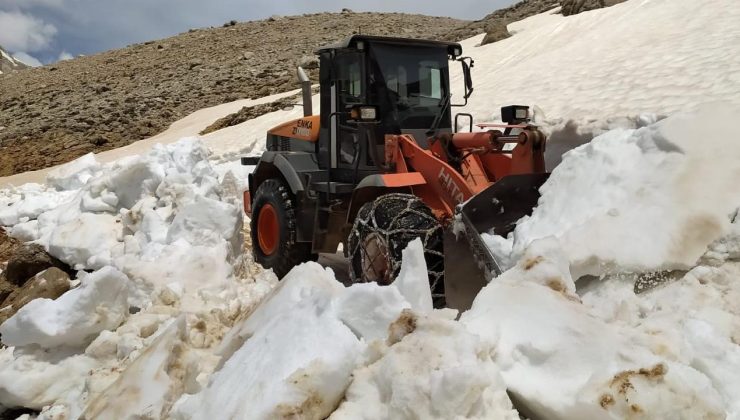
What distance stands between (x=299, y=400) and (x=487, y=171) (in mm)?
2684

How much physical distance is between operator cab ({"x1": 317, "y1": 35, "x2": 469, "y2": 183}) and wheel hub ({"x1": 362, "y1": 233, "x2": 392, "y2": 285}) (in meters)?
1.00

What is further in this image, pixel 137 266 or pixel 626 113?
pixel 626 113

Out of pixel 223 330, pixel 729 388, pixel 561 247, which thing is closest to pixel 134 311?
pixel 223 330

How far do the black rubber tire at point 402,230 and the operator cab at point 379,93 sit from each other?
83 cm

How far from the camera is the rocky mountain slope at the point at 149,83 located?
18.9 metres

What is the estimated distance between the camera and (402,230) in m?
3.51

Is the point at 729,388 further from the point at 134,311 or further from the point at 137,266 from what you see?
the point at 137,266

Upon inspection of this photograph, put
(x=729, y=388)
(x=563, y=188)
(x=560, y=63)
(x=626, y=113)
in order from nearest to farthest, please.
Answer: (x=729, y=388) < (x=563, y=188) < (x=626, y=113) < (x=560, y=63)

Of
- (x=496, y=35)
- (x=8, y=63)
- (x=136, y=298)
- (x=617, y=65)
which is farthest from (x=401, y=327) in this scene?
(x=8, y=63)

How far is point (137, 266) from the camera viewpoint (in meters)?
4.17

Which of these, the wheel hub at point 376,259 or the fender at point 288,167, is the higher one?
the fender at point 288,167

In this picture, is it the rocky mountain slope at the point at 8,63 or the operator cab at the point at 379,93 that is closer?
the operator cab at the point at 379,93

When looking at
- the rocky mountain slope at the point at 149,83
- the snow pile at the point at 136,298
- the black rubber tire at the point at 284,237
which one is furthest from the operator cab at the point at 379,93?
the rocky mountain slope at the point at 149,83

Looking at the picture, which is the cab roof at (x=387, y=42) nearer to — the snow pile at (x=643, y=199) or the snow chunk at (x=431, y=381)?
the snow pile at (x=643, y=199)
